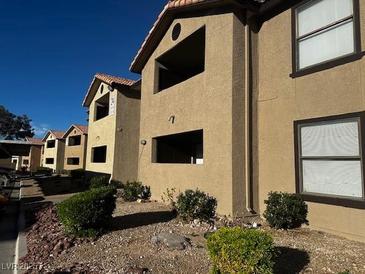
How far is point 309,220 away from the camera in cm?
856

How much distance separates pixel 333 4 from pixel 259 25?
2915 mm

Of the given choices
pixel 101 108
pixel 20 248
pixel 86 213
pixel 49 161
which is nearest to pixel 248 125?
pixel 86 213

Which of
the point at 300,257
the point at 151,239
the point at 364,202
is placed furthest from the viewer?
the point at 151,239

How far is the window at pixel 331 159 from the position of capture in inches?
297

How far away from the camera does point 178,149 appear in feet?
53.6

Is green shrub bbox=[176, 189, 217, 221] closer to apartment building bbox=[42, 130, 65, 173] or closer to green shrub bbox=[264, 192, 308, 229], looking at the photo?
green shrub bbox=[264, 192, 308, 229]

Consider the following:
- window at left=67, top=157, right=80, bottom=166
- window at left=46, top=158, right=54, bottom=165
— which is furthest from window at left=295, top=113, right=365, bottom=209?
window at left=46, top=158, right=54, bottom=165

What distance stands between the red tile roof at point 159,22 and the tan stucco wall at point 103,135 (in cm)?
460

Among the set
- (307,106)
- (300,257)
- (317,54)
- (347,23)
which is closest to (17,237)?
(300,257)

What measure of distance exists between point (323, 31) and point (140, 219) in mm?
7836

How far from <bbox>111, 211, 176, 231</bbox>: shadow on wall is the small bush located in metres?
4.84

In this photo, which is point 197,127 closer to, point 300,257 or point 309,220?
point 309,220

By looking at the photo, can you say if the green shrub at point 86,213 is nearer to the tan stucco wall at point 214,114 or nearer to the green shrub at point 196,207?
the green shrub at point 196,207

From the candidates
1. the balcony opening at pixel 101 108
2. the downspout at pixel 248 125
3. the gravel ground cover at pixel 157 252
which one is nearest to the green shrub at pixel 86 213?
the gravel ground cover at pixel 157 252
